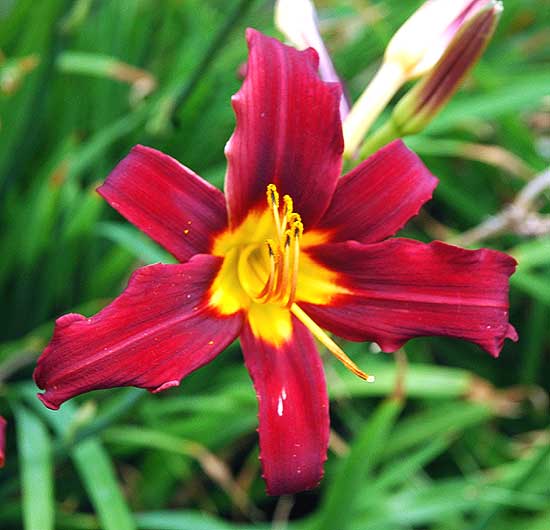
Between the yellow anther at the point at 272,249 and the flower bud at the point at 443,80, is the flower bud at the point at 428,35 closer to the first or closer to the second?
the flower bud at the point at 443,80

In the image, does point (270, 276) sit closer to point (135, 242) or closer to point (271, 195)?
point (271, 195)

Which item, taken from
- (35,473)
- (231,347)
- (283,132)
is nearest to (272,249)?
(283,132)

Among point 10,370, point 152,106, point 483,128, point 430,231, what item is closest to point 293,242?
point 10,370

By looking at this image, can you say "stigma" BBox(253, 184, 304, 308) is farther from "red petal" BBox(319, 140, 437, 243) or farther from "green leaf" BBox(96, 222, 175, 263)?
"green leaf" BBox(96, 222, 175, 263)

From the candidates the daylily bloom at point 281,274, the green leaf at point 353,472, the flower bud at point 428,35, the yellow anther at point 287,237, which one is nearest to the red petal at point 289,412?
the daylily bloom at point 281,274

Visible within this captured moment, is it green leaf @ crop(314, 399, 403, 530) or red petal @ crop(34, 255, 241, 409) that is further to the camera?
green leaf @ crop(314, 399, 403, 530)

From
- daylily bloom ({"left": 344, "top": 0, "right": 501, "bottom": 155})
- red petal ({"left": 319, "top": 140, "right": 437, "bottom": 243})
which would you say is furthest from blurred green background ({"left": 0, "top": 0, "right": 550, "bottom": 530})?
red petal ({"left": 319, "top": 140, "right": 437, "bottom": 243})

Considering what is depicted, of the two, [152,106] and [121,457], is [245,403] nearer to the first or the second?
[121,457]

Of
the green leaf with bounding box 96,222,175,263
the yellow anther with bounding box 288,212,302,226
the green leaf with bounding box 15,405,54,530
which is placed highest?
the yellow anther with bounding box 288,212,302,226
